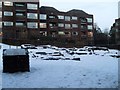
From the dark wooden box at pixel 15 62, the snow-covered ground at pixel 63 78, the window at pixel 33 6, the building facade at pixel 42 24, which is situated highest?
the window at pixel 33 6

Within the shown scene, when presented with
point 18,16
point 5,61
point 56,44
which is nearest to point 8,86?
point 5,61

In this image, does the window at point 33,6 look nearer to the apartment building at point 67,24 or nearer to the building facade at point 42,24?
the building facade at point 42,24

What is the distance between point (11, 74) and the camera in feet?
59.2

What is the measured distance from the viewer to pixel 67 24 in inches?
3895

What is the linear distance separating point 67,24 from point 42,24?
12.1 m

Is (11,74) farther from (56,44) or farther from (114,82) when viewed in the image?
(56,44)

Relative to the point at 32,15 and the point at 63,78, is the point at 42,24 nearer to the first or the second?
the point at 32,15

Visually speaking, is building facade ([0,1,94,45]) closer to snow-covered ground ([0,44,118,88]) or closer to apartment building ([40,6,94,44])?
apartment building ([40,6,94,44])

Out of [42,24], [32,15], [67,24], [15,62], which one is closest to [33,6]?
[32,15]

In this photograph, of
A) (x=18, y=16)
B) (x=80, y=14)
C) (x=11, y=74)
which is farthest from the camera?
(x=80, y=14)

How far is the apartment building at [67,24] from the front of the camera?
295ft

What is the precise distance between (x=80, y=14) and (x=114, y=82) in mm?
89433

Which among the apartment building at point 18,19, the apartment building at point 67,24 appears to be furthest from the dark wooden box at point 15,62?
the apartment building at point 67,24

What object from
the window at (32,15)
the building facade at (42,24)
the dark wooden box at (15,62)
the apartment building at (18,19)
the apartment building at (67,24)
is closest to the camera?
the dark wooden box at (15,62)
